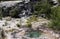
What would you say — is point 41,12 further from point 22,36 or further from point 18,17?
point 22,36

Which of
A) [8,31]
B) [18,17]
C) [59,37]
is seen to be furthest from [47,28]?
[18,17]

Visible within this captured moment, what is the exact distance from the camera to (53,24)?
7.33m

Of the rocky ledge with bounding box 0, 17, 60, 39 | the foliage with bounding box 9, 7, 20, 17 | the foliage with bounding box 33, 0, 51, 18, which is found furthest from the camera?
the foliage with bounding box 9, 7, 20, 17

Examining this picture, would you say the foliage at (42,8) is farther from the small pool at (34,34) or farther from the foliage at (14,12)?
the small pool at (34,34)

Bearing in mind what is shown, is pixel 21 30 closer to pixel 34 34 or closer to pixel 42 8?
pixel 34 34

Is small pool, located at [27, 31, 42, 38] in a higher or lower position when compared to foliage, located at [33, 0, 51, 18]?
lower

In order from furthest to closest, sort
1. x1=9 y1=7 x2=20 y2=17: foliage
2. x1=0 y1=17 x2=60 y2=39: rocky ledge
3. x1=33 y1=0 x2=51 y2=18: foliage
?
x1=9 y1=7 x2=20 y2=17: foliage → x1=33 y1=0 x2=51 y2=18: foliage → x1=0 y1=17 x2=60 y2=39: rocky ledge

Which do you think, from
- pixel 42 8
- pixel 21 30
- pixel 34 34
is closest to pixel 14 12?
pixel 42 8

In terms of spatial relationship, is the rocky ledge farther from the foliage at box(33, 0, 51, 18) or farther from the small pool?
the foliage at box(33, 0, 51, 18)

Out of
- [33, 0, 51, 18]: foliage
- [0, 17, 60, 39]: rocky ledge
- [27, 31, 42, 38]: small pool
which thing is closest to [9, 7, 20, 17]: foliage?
[33, 0, 51, 18]: foliage

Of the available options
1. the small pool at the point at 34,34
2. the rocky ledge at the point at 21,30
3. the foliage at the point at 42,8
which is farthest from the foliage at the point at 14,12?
the small pool at the point at 34,34

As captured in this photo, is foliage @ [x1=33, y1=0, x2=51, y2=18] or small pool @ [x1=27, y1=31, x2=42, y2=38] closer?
small pool @ [x1=27, y1=31, x2=42, y2=38]

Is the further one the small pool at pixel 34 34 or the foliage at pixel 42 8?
the foliage at pixel 42 8

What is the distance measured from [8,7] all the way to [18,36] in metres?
3.94
